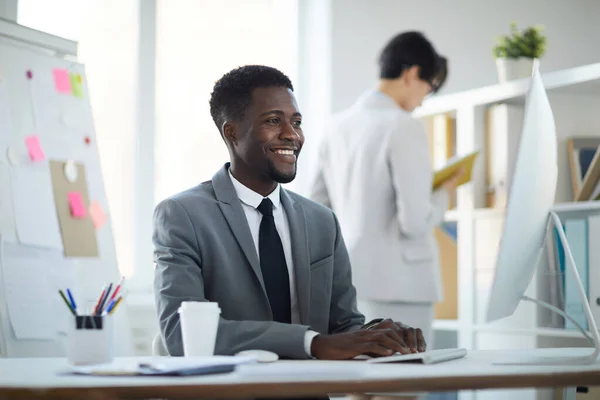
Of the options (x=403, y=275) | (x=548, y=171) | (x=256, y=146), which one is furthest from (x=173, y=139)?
(x=548, y=171)

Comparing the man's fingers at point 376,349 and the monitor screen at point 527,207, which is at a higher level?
the monitor screen at point 527,207

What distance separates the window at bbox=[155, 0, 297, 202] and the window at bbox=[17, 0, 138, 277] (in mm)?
142

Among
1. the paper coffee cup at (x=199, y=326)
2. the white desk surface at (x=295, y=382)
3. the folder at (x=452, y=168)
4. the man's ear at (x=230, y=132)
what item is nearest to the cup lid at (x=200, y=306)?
the paper coffee cup at (x=199, y=326)

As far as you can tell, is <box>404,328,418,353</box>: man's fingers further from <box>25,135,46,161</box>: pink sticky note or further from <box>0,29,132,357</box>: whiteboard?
<box>25,135,46,161</box>: pink sticky note

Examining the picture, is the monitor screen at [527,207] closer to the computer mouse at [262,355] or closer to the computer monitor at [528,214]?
the computer monitor at [528,214]

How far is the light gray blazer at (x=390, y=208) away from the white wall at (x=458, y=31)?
1391 mm

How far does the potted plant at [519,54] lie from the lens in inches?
131

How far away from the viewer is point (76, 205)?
8.60 ft

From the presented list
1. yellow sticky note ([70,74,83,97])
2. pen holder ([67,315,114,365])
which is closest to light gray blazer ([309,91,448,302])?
yellow sticky note ([70,74,83,97])

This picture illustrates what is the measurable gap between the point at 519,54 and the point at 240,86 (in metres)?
1.89

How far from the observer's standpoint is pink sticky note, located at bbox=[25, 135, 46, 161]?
249cm

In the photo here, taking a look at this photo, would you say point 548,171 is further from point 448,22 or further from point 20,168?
point 448,22

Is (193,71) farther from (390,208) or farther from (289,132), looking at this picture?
(289,132)

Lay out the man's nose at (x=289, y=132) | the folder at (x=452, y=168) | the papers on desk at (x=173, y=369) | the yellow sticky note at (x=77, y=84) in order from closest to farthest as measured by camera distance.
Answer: the papers on desk at (x=173, y=369), the man's nose at (x=289, y=132), the yellow sticky note at (x=77, y=84), the folder at (x=452, y=168)
